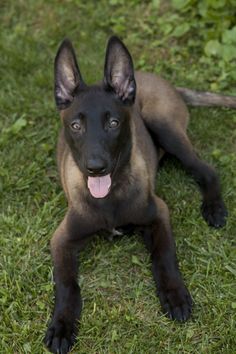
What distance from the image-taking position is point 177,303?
3.81 metres

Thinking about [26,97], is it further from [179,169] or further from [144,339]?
[144,339]

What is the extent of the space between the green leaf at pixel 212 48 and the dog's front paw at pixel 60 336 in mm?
3022

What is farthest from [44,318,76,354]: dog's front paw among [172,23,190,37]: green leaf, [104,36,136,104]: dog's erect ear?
[172,23,190,37]: green leaf

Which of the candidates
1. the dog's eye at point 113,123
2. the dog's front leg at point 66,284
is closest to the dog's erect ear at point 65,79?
the dog's eye at point 113,123

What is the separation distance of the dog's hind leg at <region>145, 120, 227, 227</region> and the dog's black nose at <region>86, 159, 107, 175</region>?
1.16m

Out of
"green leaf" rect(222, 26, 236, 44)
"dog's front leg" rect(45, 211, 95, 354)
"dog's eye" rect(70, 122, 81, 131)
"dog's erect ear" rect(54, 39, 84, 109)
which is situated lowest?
"dog's front leg" rect(45, 211, 95, 354)

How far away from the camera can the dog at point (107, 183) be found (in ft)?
12.1

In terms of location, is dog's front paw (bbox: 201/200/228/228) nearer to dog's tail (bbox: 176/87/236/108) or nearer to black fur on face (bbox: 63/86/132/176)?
black fur on face (bbox: 63/86/132/176)

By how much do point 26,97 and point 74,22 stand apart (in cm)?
120

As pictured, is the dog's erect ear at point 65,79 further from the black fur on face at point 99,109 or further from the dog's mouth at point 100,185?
the dog's mouth at point 100,185

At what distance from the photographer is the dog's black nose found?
11.7 ft

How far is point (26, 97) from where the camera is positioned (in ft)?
18.4

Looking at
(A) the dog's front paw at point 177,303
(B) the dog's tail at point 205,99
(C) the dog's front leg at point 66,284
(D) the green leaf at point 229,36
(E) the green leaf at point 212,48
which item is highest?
(D) the green leaf at point 229,36

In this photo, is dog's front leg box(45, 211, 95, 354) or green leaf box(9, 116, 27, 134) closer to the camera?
dog's front leg box(45, 211, 95, 354)
